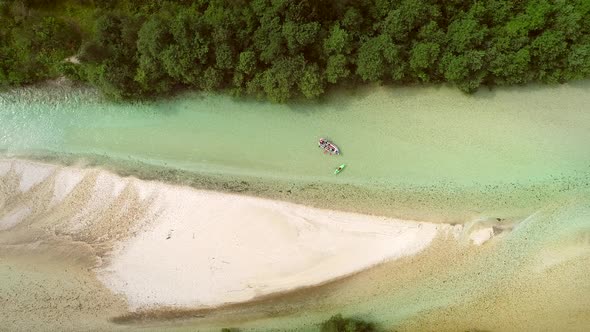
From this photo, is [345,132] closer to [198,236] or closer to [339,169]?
[339,169]

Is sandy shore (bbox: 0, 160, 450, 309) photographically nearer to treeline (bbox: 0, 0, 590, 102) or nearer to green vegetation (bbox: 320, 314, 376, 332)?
green vegetation (bbox: 320, 314, 376, 332)

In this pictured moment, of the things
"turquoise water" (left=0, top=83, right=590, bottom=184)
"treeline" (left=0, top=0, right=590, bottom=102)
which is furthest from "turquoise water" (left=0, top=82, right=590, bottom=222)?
"treeline" (left=0, top=0, right=590, bottom=102)

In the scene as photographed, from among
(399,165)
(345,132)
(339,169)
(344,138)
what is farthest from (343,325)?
(345,132)

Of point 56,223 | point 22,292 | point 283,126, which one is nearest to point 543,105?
point 283,126

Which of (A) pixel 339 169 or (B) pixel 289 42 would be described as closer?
(B) pixel 289 42

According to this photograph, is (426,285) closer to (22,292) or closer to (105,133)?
(105,133)

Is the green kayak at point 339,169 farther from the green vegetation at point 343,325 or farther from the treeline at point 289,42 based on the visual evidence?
the green vegetation at point 343,325
